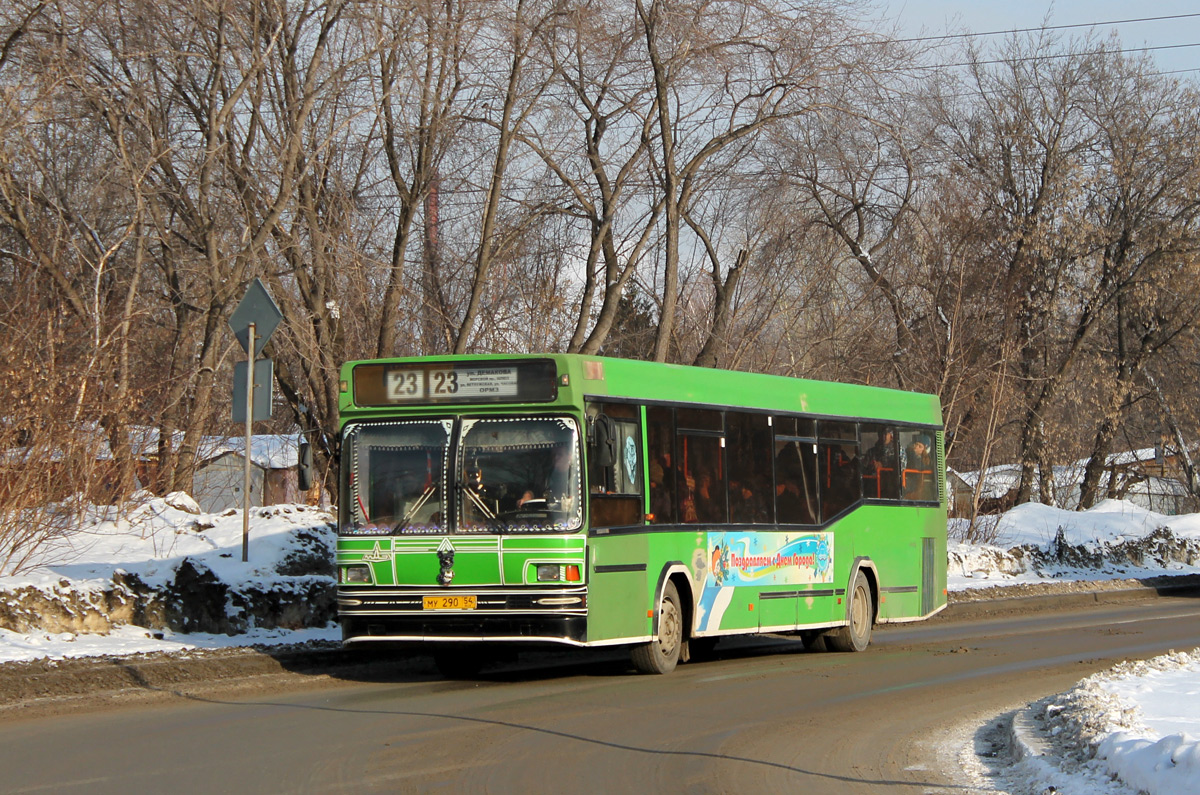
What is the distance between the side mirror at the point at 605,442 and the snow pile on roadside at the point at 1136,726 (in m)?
4.25

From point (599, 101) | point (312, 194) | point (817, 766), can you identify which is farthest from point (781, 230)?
point (817, 766)

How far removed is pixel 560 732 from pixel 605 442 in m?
3.26

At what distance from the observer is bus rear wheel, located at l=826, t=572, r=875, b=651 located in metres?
16.5

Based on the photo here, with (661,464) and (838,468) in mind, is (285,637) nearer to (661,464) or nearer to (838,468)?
(661,464)

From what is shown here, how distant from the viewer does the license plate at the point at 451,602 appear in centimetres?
1212

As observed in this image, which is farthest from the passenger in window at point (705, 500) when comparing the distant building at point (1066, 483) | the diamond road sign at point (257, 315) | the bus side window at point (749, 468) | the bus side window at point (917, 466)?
the distant building at point (1066, 483)

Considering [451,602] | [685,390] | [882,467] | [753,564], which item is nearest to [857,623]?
[882,467]

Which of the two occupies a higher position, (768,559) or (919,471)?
(919,471)

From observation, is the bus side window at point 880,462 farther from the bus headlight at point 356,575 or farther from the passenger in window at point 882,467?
the bus headlight at point 356,575

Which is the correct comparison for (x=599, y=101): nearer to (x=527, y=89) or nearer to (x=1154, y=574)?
(x=527, y=89)

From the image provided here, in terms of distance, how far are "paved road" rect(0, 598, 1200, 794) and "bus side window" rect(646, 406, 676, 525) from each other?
164 centimetres

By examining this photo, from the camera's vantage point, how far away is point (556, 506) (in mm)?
12242

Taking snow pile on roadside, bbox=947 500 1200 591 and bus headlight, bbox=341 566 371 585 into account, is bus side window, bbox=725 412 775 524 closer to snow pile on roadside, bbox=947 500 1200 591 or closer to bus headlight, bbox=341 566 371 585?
bus headlight, bbox=341 566 371 585

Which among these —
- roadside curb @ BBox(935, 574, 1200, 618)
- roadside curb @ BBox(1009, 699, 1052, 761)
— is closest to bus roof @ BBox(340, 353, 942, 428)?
roadside curb @ BBox(1009, 699, 1052, 761)
